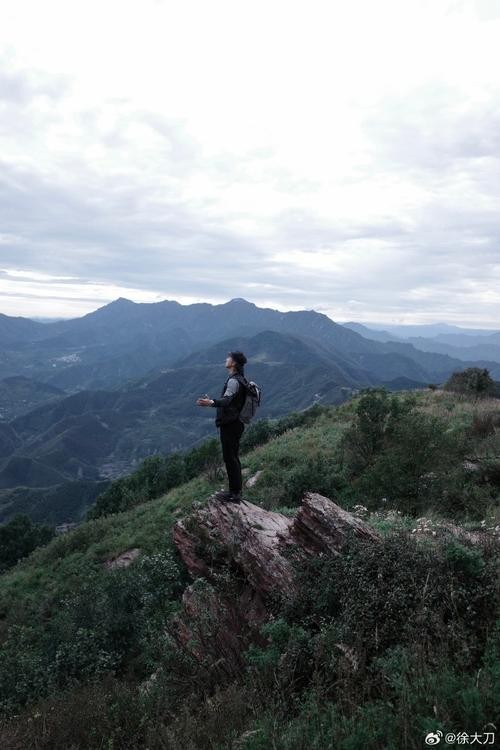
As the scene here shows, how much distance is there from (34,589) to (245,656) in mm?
11497

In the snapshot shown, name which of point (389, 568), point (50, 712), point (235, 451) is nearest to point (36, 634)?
point (50, 712)

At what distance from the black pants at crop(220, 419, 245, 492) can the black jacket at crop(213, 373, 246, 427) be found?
0.47 ft

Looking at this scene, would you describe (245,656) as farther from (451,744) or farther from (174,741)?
(451,744)

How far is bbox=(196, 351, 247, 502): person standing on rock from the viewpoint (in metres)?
7.03

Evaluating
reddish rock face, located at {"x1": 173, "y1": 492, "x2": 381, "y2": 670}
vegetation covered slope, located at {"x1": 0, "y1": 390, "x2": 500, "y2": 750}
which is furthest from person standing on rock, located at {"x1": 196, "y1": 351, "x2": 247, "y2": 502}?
vegetation covered slope, located at {"x1": 0, "y1": 390, "x2": 500, "y2": 750}

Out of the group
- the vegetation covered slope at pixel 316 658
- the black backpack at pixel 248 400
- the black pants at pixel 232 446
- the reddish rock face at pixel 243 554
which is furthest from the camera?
the black pants at pixel 232 446

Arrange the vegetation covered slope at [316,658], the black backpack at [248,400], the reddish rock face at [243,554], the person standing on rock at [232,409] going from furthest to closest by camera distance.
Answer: the black backpack at [248,400], the person standing on rock at [232,409], the reddish rock face at [243,554], the vegetation covered slope at [316,658]

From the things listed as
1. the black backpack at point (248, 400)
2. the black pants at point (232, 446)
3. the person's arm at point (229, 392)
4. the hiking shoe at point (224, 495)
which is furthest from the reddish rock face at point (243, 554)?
the person's arm at point (229, 392)

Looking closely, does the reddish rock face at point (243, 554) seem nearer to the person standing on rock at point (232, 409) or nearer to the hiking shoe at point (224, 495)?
the hiking shoe at point (224, 495)

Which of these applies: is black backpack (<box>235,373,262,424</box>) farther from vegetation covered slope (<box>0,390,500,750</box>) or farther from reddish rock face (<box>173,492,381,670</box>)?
vegetation covered slope (<box>0,390,500,750</box>)

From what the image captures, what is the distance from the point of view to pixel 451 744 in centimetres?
258

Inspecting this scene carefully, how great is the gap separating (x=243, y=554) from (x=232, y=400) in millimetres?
2263

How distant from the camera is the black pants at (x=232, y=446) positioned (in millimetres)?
7301

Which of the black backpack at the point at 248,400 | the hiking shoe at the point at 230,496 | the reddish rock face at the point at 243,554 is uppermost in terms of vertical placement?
the black backpack at the point at 248,400
